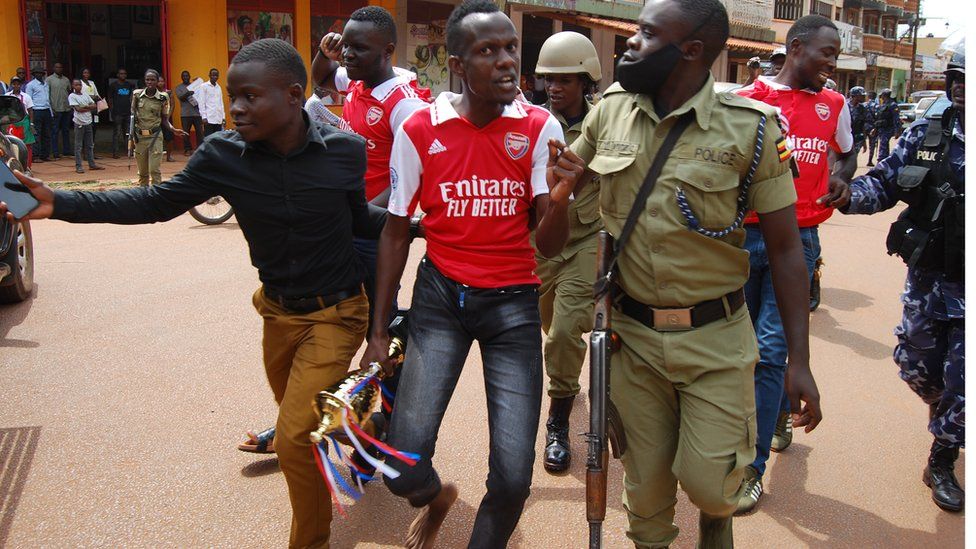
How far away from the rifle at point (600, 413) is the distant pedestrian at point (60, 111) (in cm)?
1729

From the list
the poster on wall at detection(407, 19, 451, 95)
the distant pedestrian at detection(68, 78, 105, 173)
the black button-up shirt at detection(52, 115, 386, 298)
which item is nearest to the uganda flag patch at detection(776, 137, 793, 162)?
the black button-up shirt at detection(52, 115, 386, 298)

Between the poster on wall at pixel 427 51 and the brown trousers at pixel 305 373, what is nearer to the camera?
the brown trousers at pixel 305 373

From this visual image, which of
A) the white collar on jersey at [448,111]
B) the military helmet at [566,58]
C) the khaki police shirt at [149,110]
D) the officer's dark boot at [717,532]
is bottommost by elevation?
the officer's dark boot at [717,532]

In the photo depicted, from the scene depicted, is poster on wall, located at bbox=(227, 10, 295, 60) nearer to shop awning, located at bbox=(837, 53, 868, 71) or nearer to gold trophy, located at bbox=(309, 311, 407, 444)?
gold trophy, located at bbox=(309, 311, 407, 444)

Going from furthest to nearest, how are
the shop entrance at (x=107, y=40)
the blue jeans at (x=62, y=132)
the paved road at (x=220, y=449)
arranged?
the shop entrance at (x=107, y=40) < the blue jeans at (x=62, y=132) < the paved road at (x=220, y=449)

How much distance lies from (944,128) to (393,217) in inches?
92.3

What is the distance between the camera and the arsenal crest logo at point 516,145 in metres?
3.05

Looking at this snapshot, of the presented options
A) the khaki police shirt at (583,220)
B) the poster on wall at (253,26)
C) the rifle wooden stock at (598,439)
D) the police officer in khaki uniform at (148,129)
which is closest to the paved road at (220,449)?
the rifle wooden stock at (598,439)

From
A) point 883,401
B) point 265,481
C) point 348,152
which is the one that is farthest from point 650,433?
point 883,401

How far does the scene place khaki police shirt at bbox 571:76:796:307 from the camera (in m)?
2.71

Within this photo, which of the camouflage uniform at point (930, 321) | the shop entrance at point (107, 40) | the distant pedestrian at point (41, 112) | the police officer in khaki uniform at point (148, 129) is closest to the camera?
the camouflage uniform at point (930, 321)

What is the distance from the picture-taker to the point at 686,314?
2.80m

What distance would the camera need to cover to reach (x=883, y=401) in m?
5.43

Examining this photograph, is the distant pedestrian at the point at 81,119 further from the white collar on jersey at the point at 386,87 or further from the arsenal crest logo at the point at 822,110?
the arsenal crest logo at the point at 822,110
